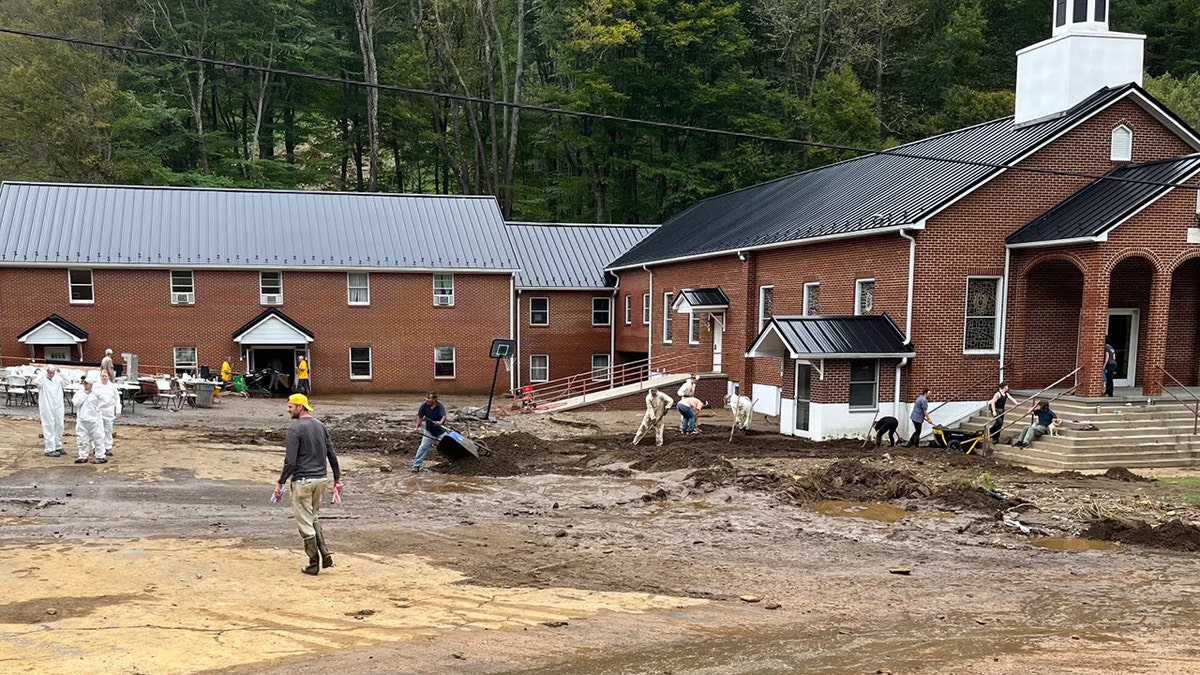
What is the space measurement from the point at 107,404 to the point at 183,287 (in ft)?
60.3

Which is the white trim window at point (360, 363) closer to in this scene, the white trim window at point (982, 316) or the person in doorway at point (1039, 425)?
the white trim window at point (982, 316)

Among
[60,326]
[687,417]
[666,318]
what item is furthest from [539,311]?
[60,326]

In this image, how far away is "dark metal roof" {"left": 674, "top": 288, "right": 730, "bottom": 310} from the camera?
2972 centimetres

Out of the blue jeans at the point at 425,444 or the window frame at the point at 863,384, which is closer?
the blue jeans at the point at 425,444

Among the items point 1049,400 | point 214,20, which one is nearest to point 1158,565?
point 1049,400

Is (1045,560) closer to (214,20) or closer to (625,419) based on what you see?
(625,419)

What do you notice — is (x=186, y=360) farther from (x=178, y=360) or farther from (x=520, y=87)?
(x=520, y=87)

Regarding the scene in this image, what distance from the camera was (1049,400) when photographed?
2011 centimetres

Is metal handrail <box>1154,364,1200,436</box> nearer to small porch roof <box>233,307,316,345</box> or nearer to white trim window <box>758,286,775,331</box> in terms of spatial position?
white trim window <box>758,286,775,331</box>

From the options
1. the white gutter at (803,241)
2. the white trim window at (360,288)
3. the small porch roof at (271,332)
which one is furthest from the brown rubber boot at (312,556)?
the white trim window at (360,288)

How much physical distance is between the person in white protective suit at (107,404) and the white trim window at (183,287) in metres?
17.5

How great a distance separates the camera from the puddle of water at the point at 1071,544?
11.9 meters

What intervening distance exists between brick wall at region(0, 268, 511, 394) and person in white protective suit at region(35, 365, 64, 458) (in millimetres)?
17144

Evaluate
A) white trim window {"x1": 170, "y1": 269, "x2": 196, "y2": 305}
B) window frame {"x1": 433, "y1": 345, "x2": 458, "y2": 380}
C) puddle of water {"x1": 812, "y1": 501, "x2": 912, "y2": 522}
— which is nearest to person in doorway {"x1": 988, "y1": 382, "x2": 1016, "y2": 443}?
puddle of water {"x1": 812, "y1": 501, "x2": 912, "y2": 522}
